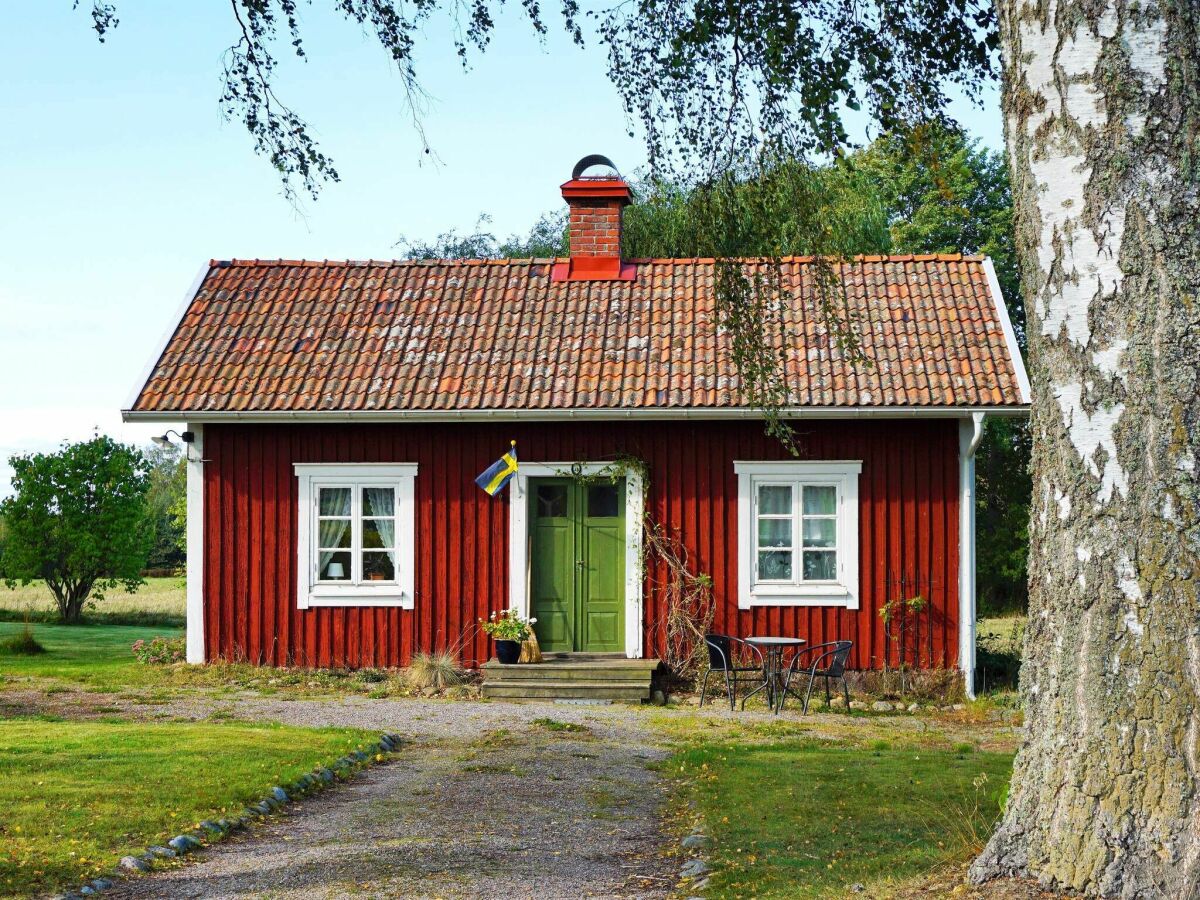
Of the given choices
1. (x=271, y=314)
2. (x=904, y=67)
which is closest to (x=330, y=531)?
(x=271, y=314)

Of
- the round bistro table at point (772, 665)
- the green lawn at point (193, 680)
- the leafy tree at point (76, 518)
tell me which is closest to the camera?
the round bistro table at point (772, 665)

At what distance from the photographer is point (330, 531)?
16219 millimetres

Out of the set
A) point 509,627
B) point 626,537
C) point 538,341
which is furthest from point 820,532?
point 538,341

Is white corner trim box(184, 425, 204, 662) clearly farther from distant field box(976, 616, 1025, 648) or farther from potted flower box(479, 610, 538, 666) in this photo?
distant field box(976, 616, 1025, 648)

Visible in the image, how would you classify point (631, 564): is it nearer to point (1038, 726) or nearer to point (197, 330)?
point (197, 330)

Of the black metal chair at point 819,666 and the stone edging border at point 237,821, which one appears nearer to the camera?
the stone edging border at point 237,821

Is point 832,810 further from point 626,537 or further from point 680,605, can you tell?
point 626,537

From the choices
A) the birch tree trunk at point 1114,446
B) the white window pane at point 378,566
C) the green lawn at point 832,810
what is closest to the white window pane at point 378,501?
the white window pane at point 378,566

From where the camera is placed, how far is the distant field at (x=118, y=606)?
2719 centimetres

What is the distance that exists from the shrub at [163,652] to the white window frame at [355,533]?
1.85 metres

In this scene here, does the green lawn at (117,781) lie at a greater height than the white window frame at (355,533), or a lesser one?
lesser

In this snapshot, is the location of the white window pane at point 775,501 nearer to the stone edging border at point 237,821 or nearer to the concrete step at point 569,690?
the concrete step at point 569,690

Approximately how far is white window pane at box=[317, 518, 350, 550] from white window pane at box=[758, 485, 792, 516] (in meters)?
4.84

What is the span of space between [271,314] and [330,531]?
316 cm
